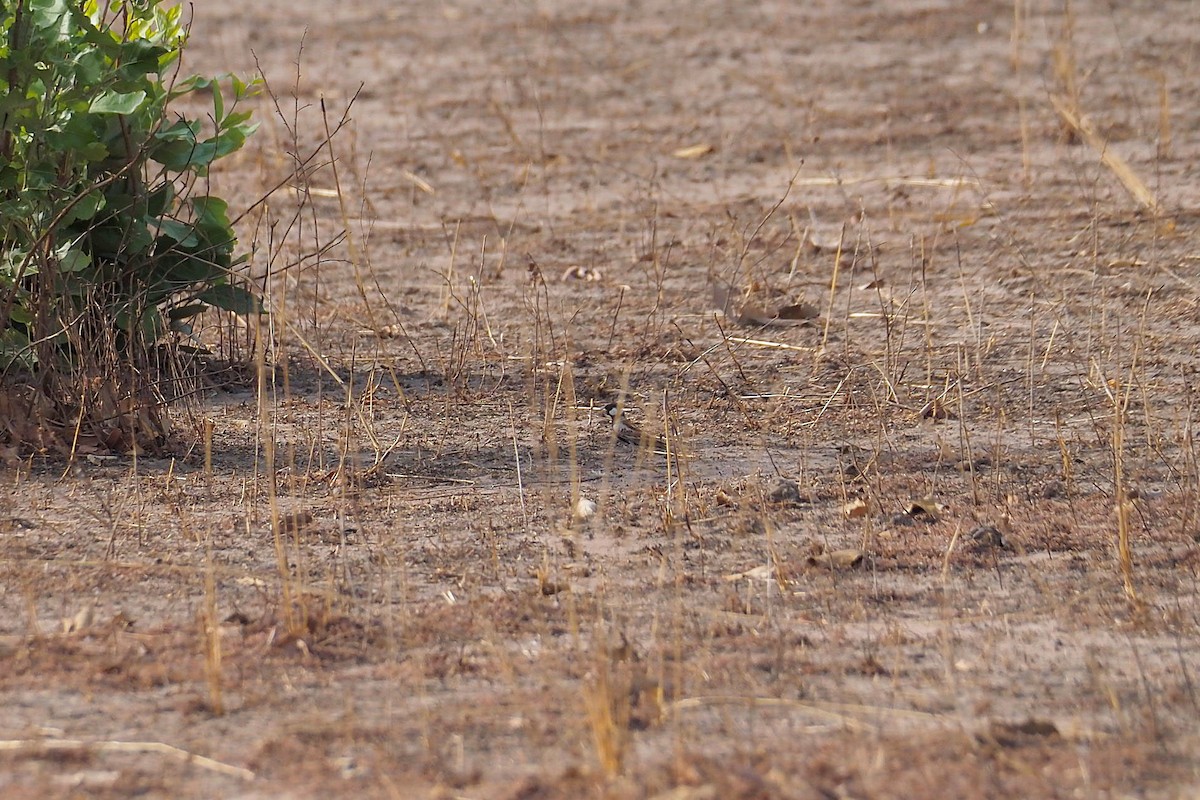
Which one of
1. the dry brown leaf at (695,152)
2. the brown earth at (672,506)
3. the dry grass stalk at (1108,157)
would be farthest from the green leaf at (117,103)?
the dry brown leaf at (695,152)

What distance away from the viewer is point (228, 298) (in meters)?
5.00

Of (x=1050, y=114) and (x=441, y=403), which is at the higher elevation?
(x=1050, y=114)

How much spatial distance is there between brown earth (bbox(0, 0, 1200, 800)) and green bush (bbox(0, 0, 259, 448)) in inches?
10.7

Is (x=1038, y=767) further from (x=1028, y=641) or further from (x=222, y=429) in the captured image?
(x=222, y=429)

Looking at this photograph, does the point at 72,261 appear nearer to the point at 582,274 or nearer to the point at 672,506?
the point at 672,506

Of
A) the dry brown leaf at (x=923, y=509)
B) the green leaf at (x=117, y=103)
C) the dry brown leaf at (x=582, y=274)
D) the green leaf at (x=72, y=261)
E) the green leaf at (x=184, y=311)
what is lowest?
the dry brown leaf at (x=923, y=509)

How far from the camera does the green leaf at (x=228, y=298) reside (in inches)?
196

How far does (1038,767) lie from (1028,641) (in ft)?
2.05

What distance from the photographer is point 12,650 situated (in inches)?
130

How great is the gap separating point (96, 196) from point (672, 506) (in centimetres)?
195

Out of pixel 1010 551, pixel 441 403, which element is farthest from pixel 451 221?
pixel 1010 551

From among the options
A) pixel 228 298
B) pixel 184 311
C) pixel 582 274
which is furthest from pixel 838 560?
pixel 582 274

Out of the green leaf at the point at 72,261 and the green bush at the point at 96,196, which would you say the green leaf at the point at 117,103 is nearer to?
the green bush at the point at 96,196

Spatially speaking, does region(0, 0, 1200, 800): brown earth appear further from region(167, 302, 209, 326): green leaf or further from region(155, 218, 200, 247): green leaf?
region(167, 302, 209, 326): green leaf
